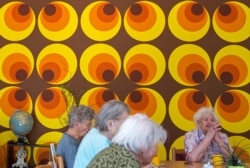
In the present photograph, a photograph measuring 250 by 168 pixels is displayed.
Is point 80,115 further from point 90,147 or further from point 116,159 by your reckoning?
point 116,159

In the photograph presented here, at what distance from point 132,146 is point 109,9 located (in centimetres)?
318

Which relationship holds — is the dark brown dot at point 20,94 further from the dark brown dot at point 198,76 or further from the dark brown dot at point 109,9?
the dark brown dot at point 198,76

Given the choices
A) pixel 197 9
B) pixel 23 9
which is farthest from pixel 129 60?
pixel 23 9

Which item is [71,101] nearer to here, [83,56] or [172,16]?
[83,56]

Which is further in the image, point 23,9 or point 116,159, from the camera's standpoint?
point 23,9

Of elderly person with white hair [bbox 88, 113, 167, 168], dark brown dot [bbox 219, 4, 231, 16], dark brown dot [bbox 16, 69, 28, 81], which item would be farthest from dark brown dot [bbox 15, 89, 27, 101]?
elderly person with white hair [bbox 88, 113, 167, 168]

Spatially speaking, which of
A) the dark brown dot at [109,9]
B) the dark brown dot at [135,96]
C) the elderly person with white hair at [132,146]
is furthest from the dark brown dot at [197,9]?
the elderly person with white hair at [132,146]

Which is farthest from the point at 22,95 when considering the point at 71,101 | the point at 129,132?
the point at 129,132

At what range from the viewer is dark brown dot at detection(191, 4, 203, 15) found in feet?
16.3

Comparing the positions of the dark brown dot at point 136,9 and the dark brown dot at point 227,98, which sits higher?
the dark brown dot at point 136,9

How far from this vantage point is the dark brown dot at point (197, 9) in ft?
16.3

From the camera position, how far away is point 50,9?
201 inches

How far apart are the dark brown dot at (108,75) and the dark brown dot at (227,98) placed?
113 cm

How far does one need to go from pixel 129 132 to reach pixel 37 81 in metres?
3.17
